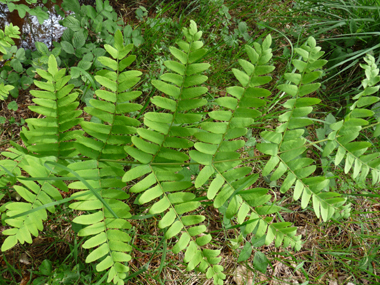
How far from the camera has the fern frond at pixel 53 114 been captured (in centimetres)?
160

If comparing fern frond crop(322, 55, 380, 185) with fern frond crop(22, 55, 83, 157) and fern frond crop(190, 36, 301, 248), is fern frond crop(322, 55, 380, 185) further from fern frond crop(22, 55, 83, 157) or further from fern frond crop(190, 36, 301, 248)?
fern frond crop(22, 55, 83, 157)

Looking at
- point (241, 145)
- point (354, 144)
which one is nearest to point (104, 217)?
point (241, 145)

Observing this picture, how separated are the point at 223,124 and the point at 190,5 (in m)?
2.28

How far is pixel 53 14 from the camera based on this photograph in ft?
10.00

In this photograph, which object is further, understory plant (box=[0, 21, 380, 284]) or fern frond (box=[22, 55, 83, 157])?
fern frond (box=[22, 55, 83, 157])

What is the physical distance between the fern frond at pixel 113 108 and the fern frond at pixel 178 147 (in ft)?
0.33

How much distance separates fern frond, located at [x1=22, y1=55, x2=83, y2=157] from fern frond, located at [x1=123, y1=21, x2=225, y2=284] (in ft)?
1.38

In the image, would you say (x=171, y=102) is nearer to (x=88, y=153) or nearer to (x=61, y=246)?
(x=88, y=153)

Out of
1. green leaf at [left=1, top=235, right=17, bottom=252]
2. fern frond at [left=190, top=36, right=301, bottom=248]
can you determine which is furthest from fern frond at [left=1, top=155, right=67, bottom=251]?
fern frond at [left=190, top=36, right=301, bottom=248]

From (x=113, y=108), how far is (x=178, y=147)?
425mm

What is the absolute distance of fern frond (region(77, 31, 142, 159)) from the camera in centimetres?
149

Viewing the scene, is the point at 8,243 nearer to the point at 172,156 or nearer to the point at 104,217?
the point at 104,217

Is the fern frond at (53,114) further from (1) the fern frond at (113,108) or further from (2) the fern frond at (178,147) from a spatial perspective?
(2) the fern frond at (178,147)

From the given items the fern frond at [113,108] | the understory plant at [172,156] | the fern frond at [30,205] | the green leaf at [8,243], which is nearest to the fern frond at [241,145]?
the understory plant at [172,156]
